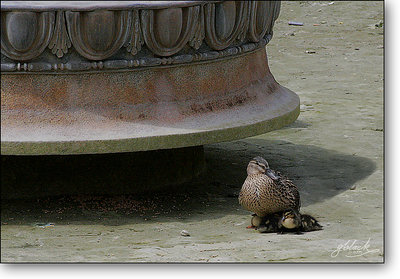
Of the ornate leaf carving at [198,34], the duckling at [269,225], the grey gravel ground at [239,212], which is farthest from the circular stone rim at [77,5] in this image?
the duckling at [269,225]

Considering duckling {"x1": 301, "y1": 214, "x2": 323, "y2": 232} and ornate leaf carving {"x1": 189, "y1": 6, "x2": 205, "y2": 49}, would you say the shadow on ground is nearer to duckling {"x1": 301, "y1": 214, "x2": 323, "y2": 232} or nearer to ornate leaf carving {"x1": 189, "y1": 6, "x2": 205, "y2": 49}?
duckling {"x1": 301, "y1": 214, "x2": 323, "y2": 232}

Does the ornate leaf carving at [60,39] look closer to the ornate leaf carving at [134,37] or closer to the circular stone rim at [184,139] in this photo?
the ornate leaf carving at [134,37]

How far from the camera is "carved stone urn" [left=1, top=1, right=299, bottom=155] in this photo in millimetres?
5129

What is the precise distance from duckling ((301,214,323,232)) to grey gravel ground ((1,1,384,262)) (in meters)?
0.06

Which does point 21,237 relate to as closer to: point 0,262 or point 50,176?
point 0,262

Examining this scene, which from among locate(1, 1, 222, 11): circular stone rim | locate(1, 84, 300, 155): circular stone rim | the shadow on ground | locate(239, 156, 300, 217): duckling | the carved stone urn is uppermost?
locate(1, 1, 222, 11): circular stone rim

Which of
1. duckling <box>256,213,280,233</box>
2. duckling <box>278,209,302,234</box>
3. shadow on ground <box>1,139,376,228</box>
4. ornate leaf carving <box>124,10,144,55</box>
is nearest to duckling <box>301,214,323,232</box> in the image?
duckling <box>278,209,302,234</box>

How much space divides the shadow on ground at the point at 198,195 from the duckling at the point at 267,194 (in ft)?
1.10

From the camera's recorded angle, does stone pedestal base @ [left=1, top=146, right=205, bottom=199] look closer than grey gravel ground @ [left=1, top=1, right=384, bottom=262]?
No

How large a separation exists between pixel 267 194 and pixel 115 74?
118 centimetres

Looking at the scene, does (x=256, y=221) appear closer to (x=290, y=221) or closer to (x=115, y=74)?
(x=290, y=221)

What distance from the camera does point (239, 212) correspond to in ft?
18.4

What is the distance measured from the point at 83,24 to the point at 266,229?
163 centimetres

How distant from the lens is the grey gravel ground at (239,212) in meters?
4.73
